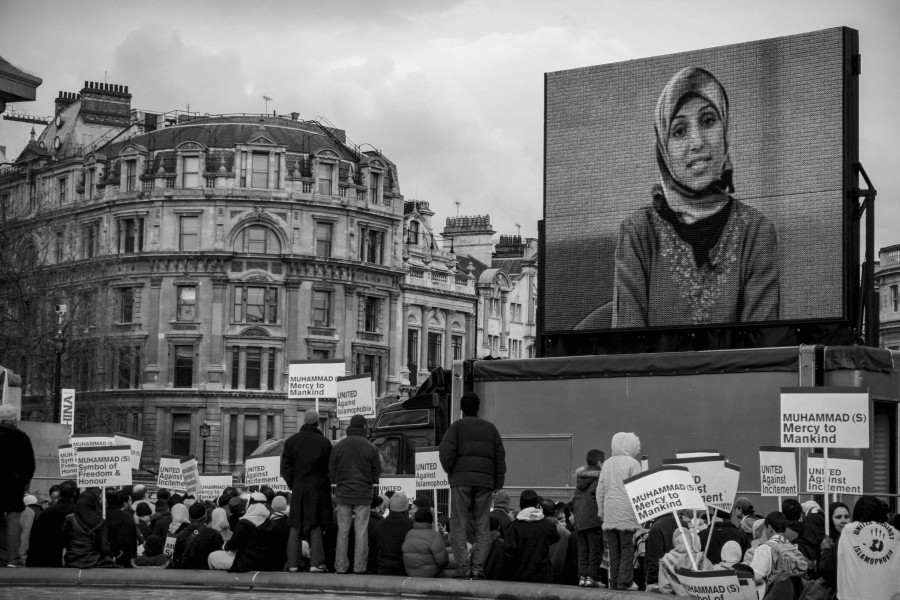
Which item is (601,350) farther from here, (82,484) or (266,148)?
(266,148)

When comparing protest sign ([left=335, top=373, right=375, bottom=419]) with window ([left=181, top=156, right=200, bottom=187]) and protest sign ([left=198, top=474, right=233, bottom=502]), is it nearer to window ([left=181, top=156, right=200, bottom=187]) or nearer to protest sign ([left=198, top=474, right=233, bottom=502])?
protest sign ([left=198, top=474, right=233, bottom=502])

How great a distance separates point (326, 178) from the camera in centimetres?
8381

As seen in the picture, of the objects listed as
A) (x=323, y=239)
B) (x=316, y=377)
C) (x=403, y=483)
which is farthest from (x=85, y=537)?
(x=323, y=239)

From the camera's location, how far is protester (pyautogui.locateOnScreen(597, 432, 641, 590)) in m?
16.0

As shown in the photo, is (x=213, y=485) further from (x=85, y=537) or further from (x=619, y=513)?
(x=619, y=513)

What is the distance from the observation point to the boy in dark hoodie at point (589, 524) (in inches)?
656

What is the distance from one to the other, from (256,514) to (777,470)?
6.60 metres

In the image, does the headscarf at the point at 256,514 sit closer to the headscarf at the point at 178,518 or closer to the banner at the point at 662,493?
the headscarf at the point at 178,518

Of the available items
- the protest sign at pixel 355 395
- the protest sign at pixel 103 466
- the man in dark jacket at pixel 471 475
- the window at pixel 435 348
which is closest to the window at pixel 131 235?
the window at pixel 435 348

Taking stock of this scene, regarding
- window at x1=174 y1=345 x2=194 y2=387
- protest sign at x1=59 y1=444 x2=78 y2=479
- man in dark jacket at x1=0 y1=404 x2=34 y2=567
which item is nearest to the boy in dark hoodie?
man in dark jacket at x1=0 y1=404 x2=34 y2=567

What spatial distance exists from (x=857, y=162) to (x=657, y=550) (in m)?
10.1

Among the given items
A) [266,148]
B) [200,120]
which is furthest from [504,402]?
[200,120]

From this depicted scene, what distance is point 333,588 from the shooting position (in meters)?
17.2

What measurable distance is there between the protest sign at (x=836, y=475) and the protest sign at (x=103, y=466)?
30.7 feet
